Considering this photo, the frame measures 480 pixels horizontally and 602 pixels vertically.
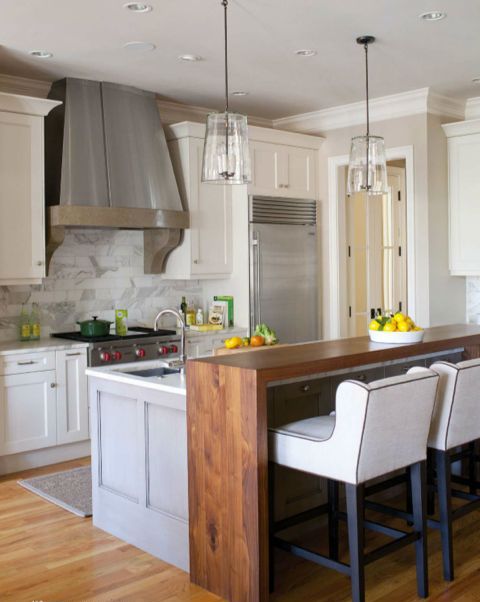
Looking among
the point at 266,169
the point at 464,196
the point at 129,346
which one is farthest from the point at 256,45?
the point at 464,196

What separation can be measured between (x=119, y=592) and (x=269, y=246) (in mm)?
3613

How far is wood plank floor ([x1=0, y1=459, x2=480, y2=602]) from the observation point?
10.2ft

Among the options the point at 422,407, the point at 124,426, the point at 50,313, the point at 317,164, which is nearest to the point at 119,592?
the point at 124,426

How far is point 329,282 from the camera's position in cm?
673

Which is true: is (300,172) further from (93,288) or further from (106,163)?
(93,288)

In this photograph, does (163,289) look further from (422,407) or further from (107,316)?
(422,407)

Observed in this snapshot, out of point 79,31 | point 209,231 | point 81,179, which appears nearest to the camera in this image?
point 79,31

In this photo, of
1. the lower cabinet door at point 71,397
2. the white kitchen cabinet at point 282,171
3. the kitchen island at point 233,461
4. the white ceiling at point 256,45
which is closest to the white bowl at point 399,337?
the kitchen island at point 233,461

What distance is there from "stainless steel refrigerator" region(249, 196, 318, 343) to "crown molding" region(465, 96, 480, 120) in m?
1.52

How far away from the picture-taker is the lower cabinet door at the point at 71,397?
16.8 feet

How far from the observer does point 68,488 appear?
15.1 feet

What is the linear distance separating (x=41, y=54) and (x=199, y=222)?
1.87 m

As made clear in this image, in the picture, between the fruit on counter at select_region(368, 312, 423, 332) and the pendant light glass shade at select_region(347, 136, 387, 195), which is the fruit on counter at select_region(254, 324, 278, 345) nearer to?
the fruit on counter at select_region(368, 312, 423, 332)

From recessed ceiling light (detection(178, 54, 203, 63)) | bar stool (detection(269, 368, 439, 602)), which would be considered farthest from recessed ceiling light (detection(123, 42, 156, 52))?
bar stool (detection(269, 368, 439, 602))
